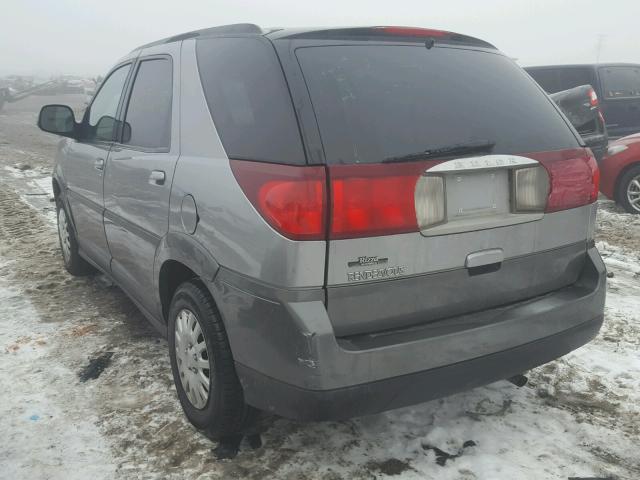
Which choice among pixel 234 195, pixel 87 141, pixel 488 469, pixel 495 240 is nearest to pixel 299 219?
pixel 234 195

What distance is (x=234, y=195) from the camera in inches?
86.1

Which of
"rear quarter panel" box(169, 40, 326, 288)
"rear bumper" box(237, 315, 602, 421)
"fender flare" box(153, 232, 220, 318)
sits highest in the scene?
"rear quarter panel" box(169, 40, 326, 288)

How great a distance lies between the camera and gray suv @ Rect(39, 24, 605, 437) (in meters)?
2.00

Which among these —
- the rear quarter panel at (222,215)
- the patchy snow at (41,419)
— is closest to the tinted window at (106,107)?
the rear quarter panel at (222,215)

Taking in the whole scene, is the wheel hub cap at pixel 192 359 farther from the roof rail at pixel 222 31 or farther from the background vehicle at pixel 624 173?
the background vehicle at pixel 624 173

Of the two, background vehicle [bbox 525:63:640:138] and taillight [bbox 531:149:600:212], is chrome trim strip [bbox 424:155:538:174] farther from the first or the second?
background vehicle [bbox 525:63:640:138]

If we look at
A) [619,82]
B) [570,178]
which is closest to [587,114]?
[619,82]

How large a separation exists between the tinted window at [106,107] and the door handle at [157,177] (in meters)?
0.94

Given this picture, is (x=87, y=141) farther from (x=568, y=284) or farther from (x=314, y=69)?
(x=568, y=284)

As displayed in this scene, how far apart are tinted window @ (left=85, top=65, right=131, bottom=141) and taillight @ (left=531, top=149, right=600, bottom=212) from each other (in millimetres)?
2593

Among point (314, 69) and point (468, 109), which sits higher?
point (314, 69)

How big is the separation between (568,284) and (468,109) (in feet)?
3.09

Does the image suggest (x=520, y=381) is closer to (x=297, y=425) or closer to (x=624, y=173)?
(x=297, y=425)

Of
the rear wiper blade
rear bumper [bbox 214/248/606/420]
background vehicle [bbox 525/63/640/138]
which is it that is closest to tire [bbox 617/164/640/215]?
background vehicle [bbox 525/63/640/138]
